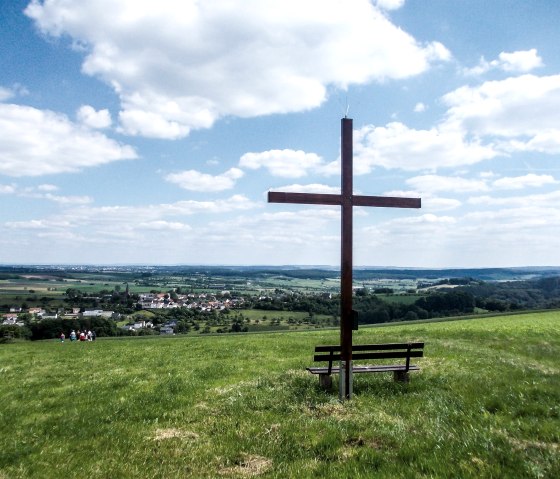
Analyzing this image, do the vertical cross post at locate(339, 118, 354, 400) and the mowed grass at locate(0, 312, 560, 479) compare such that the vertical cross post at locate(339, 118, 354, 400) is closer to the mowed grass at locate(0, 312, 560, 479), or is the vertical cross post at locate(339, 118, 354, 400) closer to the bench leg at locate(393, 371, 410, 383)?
the mowed grass at locate(0, 312, 560, 479)

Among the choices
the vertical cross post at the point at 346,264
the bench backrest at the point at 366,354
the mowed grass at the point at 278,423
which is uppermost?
the vertical cross post at the point at 346,264

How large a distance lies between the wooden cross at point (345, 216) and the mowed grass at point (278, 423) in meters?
0.75

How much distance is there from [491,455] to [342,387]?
13.7 feet

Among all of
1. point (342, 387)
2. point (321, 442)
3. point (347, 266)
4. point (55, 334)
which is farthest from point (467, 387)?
point (55, 334)

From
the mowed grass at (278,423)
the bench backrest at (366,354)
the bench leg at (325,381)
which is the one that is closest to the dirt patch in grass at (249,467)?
the mowed grass at (278,423)

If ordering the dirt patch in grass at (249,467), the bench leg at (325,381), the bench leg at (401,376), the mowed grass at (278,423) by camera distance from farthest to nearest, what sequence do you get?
the bench leg at (401,376)
the bench leg at (325,381)
the mowed grass at (278,423)
the dirt patch in grass at (249,467)

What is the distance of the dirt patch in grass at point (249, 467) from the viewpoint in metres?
6.55

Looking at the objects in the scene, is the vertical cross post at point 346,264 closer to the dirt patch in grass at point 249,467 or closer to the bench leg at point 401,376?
the bench leg at point 401,376

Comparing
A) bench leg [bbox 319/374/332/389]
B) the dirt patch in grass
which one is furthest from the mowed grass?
bench leg [bbox 319/374/332/389]

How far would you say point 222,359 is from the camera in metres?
17.3

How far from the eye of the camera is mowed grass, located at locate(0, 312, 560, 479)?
21.9 ft

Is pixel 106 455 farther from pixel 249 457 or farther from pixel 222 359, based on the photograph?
pixel 222 359

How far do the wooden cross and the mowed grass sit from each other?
29.6 inches

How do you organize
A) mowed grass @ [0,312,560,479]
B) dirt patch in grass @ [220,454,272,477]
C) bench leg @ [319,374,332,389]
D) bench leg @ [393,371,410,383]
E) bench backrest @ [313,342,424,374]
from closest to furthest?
dirt patch in grass @ [220,454,272,477]
mowed grass @ [0,312,560,479]
bench leg @ [319,374,332,389]
bench backrest @ [313,342,424,374]
bench leg @ [393,371,410,383]
